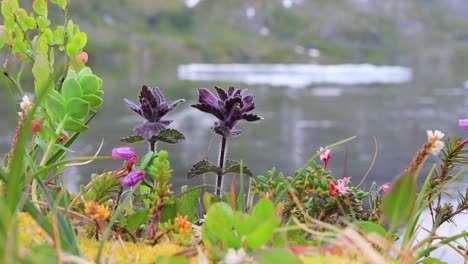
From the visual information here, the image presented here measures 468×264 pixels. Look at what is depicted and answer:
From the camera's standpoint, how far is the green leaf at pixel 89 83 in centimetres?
137

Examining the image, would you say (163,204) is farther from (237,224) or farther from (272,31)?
(272,31)

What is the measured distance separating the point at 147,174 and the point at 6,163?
1.59ft

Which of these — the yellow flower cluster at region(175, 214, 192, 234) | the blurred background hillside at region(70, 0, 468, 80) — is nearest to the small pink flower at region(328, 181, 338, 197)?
the yellow flower cluster at region(175, 214, 192, 234)

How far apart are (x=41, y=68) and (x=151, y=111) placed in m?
0.32

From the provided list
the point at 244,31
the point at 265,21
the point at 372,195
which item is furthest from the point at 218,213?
the point at 265,21

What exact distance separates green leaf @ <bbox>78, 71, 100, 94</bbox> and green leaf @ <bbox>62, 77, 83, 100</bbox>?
0.04m

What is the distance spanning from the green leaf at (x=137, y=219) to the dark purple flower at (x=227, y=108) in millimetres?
337

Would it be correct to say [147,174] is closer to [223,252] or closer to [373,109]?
[223,252]

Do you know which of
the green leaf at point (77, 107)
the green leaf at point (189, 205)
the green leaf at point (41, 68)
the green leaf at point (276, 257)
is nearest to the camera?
the green leaf at point (276, 257)

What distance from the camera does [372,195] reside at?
5.24ft

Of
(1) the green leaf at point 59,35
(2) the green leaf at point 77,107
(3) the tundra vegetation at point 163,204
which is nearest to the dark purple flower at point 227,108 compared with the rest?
(3) the tundra vegetation at point 163,204

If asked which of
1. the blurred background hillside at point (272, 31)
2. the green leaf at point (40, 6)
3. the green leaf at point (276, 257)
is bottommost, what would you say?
the green leaf at point (276, 257)

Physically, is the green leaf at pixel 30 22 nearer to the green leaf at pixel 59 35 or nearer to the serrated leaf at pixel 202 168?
the green leaf at pixel 59 35

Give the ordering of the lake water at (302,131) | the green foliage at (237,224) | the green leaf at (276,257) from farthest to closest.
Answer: the lake water at (302,131)
the green foliage at (237,224)
the green leaf at (276,257)
